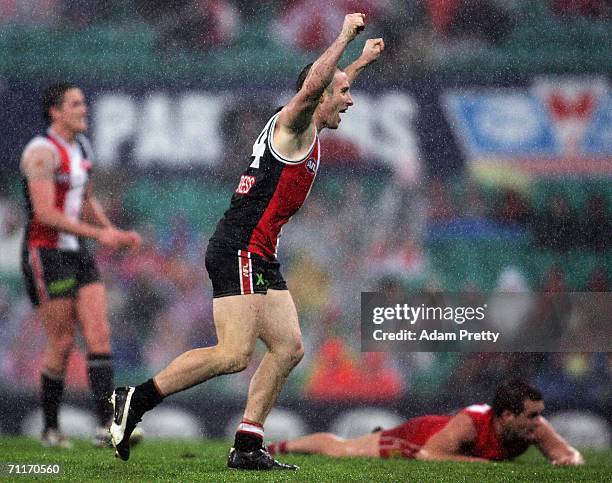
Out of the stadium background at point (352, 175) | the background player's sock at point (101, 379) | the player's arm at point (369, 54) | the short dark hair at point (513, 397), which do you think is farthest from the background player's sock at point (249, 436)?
the stadium background at point (352, 175)

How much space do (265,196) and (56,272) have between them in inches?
121

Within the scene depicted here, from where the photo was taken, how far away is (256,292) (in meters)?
6.73

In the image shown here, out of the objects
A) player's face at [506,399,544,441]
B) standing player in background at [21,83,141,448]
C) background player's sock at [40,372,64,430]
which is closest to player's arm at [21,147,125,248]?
standing player in background at [21,83,141,448]

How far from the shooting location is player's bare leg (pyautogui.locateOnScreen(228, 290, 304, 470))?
6762 mm

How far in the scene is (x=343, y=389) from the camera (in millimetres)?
11461

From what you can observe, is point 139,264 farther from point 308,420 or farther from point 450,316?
point 450,316

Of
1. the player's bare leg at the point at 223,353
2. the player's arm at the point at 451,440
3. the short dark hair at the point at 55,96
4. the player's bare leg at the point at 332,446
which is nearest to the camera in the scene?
the player's bare leg at the point at 223,353

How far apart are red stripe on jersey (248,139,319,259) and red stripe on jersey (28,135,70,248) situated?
3.04m

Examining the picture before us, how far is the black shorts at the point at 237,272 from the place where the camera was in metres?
6.71

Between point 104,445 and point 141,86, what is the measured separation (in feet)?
13.8

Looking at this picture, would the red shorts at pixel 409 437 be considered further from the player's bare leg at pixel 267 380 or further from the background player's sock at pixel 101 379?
the background player's sock at pixel 101 379

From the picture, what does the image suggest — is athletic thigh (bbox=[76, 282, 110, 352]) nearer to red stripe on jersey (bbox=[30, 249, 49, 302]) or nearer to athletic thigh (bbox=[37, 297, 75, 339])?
athletic thigh (bbox=[37, 297, 75, 339])

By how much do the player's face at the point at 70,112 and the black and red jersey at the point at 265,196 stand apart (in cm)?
319

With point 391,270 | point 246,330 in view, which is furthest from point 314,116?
point 391,270
